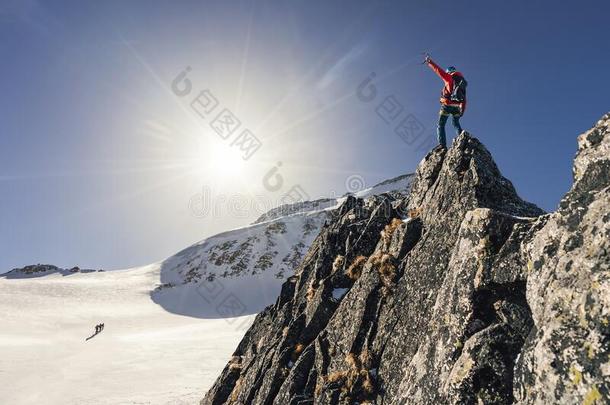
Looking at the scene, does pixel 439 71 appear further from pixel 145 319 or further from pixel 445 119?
pixel 145 319

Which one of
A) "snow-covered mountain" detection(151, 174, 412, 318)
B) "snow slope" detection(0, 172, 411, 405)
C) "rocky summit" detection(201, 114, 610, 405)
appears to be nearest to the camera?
"rocky summit" detection(201, 114, 610, 405)

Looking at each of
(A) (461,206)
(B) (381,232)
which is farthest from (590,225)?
(B) (381,232)

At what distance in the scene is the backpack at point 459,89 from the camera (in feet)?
44.5

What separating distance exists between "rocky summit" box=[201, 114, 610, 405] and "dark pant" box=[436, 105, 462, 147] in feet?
2.00

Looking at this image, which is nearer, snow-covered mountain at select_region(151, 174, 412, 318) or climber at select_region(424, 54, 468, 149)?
climber at select_region(424, 54, 468, 149)

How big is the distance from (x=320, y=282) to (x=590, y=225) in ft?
36.5

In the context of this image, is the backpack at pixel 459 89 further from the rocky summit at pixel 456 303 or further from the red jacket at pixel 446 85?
the rocky summit at pixel 456 303

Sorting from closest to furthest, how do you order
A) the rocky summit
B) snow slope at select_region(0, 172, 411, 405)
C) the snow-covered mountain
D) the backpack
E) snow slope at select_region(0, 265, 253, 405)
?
the rocky summit
the backpack
snow slope at select_region(0, 265, 253, 405)
snow slope at select_region(0, 172, 411, 405)
the snow-covered mountain

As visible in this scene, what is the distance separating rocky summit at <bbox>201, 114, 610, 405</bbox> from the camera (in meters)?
4.77

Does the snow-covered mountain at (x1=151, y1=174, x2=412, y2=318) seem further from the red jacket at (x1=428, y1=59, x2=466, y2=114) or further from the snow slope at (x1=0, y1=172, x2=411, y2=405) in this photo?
the red jacket at (x1=428, y1=59, x2=466, y2=114)

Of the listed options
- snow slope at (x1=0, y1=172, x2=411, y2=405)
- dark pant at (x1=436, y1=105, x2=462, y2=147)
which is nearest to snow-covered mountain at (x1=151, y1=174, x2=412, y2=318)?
snow slope at (x1=0, y1=172, x2=411, y2=405)

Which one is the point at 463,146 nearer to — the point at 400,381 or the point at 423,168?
the point at 423,168

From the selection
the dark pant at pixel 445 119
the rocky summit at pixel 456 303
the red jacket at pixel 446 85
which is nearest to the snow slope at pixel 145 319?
the rocky summit at pixel 456 303

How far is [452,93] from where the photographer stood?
1370cm
